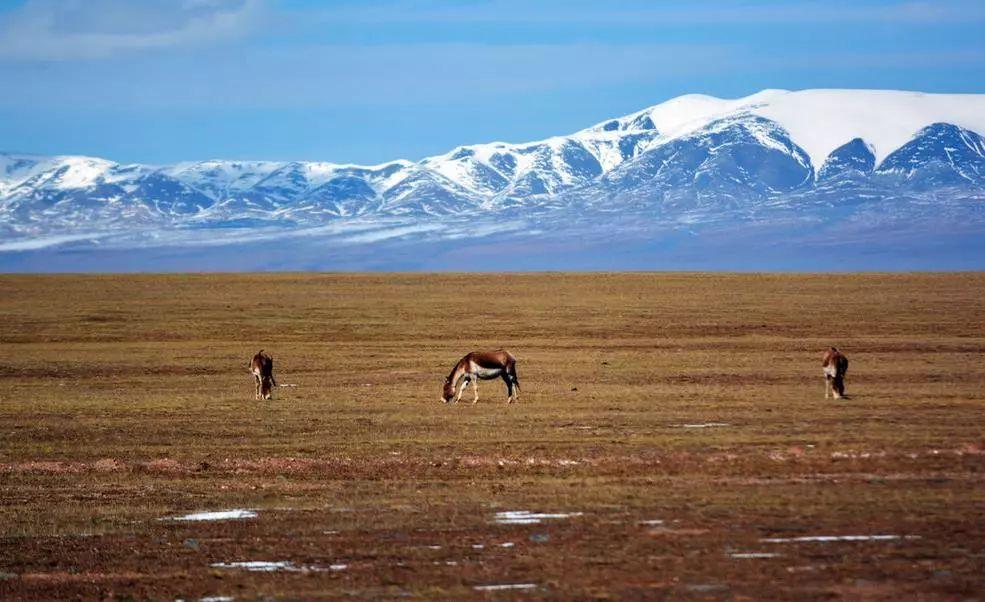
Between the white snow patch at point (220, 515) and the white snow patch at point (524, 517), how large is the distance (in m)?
2.84

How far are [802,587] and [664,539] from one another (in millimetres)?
2399

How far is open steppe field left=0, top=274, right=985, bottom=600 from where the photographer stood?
1435cm

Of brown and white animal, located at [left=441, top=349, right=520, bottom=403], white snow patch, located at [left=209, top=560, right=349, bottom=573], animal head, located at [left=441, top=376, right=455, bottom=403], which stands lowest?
white snow patch, located at [left=209, top=560, right=349, bottom=573]

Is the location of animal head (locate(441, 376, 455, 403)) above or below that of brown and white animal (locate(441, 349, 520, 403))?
below

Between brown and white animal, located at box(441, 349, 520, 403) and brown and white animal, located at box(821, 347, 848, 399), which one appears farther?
Answer: brown and white animal, located at box(441, 349, 520, 403)

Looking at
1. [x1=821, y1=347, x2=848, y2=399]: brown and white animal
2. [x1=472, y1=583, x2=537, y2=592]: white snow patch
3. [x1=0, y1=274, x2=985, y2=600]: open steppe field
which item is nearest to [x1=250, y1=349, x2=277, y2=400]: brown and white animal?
[x1=0, y1=274, x2=985, y2=600]: open steppe field

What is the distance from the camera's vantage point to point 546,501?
18.2 meters

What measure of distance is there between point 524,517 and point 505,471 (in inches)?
140

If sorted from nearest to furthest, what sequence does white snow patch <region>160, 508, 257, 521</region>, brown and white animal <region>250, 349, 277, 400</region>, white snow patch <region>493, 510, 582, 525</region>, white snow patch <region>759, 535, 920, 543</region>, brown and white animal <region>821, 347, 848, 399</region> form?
1. white snow patch <region>759, 535, 920, 543</region>
2. white snow patch <region>493, 510, 582, 525</region>
3. white snow patch <region>160, 508, 257, 521</region>
4. brown and white animal <region>821, 347, 848, 399</region>
5. brown and white animal <region>250, 349, 277, 400</region>

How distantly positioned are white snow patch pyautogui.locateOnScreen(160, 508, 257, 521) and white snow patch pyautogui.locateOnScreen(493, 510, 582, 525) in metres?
2.84

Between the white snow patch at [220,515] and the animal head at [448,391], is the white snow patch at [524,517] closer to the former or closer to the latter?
the white snow patch at [220,515]

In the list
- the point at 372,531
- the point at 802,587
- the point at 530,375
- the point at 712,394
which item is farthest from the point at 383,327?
the point at 802,587

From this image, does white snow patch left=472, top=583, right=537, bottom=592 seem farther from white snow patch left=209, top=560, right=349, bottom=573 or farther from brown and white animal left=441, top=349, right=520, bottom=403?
brown and white animal left=441, top=349, right=520, bottom=403

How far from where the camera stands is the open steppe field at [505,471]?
1435 cm
